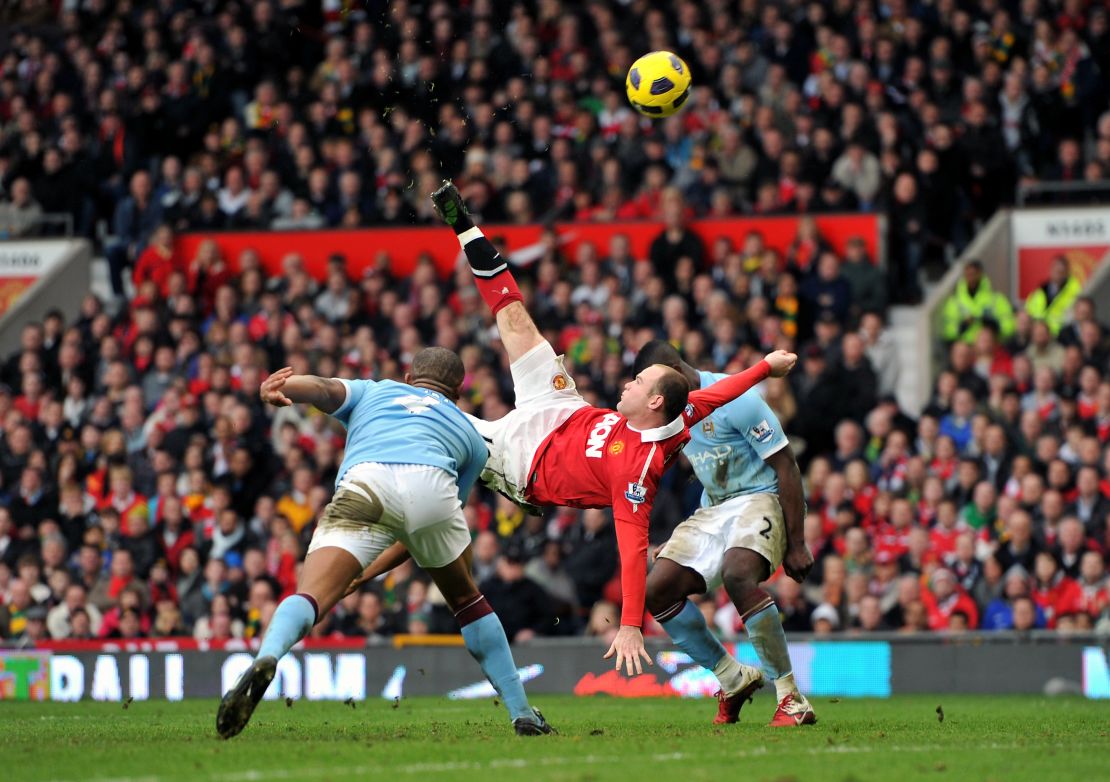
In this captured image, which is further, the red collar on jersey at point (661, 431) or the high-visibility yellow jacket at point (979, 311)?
the high-visibility yellow jacket at point (979, 311)

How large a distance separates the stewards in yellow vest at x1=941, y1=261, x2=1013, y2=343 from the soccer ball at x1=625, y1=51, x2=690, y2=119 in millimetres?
5857

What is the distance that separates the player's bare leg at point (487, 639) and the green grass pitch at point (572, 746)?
17 centimetres

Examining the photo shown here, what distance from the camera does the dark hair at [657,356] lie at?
10289 millimetres

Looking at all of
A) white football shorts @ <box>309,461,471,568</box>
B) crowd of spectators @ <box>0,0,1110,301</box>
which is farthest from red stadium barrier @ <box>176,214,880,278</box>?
white football shorts @ <box>309,461,471,568</box>

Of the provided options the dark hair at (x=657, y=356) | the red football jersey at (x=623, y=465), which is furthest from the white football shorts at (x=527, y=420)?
the dark hair at (x=657, y=356)

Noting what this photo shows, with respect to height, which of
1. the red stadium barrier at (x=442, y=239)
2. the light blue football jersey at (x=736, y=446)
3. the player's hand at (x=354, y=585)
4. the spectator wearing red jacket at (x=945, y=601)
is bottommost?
the spectator wearing red jacket at (x=945, y=601)

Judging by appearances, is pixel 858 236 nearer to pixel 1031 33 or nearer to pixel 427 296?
pixel 1031 33

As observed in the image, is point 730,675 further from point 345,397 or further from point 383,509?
point 345,397

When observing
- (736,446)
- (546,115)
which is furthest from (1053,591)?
(546,115)

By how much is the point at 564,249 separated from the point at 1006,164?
16.2 feet

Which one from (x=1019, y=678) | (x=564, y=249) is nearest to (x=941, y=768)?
(x=1019, y=678)

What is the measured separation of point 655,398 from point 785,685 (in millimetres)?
1991

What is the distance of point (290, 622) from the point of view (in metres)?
8.54

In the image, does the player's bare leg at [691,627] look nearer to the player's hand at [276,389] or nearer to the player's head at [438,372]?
the player's head at [438,372]
